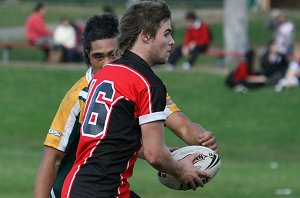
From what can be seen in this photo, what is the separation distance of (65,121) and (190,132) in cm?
88

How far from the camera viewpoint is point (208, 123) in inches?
817

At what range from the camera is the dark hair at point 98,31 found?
596cm

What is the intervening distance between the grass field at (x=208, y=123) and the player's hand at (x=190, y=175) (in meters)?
7.21

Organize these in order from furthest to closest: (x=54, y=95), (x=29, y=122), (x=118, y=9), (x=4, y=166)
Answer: (x=118, y=9)
(x=54, y=95)
(x=29, y=122)
(x=4, y=166)

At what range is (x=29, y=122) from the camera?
21.1 meters

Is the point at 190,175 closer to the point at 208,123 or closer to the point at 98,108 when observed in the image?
the point at 98,108

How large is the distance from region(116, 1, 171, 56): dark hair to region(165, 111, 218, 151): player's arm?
3.86 feet

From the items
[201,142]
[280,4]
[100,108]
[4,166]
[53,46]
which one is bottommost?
[280,4]

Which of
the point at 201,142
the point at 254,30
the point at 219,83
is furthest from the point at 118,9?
the point at 201,142

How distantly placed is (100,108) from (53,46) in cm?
2253

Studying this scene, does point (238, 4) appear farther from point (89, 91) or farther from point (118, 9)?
point (89, 91)

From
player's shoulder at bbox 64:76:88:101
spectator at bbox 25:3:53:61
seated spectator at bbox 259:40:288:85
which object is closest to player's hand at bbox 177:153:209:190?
player's shoulder at bbox 64:76:88:101

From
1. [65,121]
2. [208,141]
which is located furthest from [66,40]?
[65,121]

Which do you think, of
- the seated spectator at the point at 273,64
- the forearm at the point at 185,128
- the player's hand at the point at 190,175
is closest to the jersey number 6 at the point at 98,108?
the player's hand at the point at 190,175
